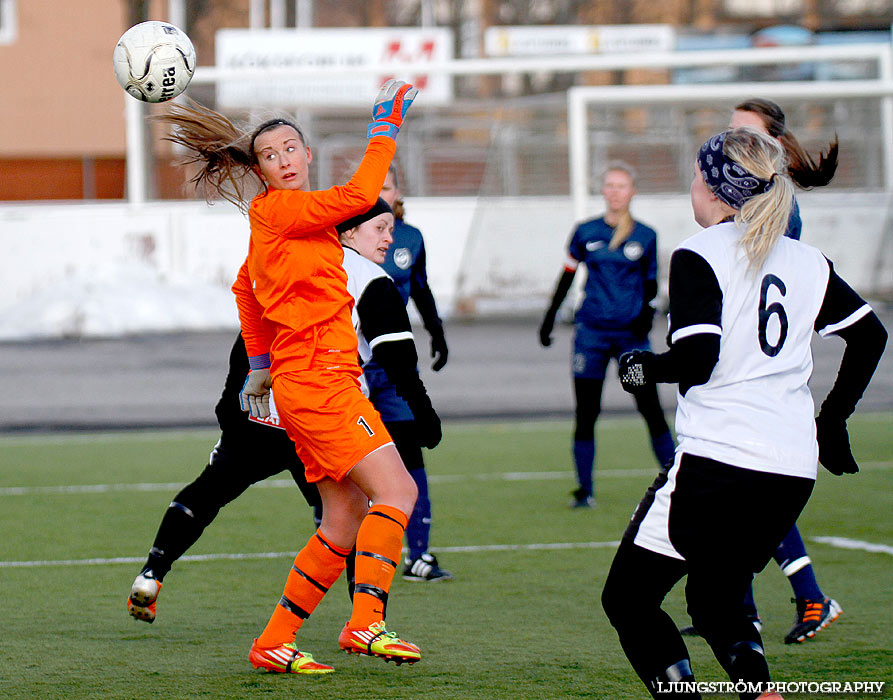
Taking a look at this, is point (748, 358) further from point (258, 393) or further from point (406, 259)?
point (406, 259)

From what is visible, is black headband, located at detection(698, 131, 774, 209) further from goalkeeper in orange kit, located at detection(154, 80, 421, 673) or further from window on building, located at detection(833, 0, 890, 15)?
window on building, located at detection(833, 0, 890, 15)

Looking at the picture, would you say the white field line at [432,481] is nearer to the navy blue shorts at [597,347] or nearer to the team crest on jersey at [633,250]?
the navy blue shorts at [597,347]

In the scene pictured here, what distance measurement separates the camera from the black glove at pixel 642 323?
8164 millimetres

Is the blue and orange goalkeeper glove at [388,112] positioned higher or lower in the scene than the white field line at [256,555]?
higher

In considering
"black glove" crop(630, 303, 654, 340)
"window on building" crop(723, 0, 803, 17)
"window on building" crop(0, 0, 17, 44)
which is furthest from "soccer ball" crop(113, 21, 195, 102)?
"window on building" crop(723, 0, 803, 17)

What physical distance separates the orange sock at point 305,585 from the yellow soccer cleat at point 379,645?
1.12 feet

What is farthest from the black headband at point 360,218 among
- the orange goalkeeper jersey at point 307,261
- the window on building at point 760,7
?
the window on building at point 760,7

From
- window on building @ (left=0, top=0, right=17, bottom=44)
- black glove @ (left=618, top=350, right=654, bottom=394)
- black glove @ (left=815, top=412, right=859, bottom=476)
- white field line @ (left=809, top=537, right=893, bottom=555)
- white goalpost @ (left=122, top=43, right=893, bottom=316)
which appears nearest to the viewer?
black glove @ (left=618, top=350, right=654, bottom=394)

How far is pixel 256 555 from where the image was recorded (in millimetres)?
6926

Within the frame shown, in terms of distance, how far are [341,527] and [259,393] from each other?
1.80 ft

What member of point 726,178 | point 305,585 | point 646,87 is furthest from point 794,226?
point 646,87

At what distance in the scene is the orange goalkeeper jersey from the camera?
4.21 metres

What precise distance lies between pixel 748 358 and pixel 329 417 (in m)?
1.44

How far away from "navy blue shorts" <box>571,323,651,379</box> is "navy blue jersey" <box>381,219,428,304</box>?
1.78 meters
